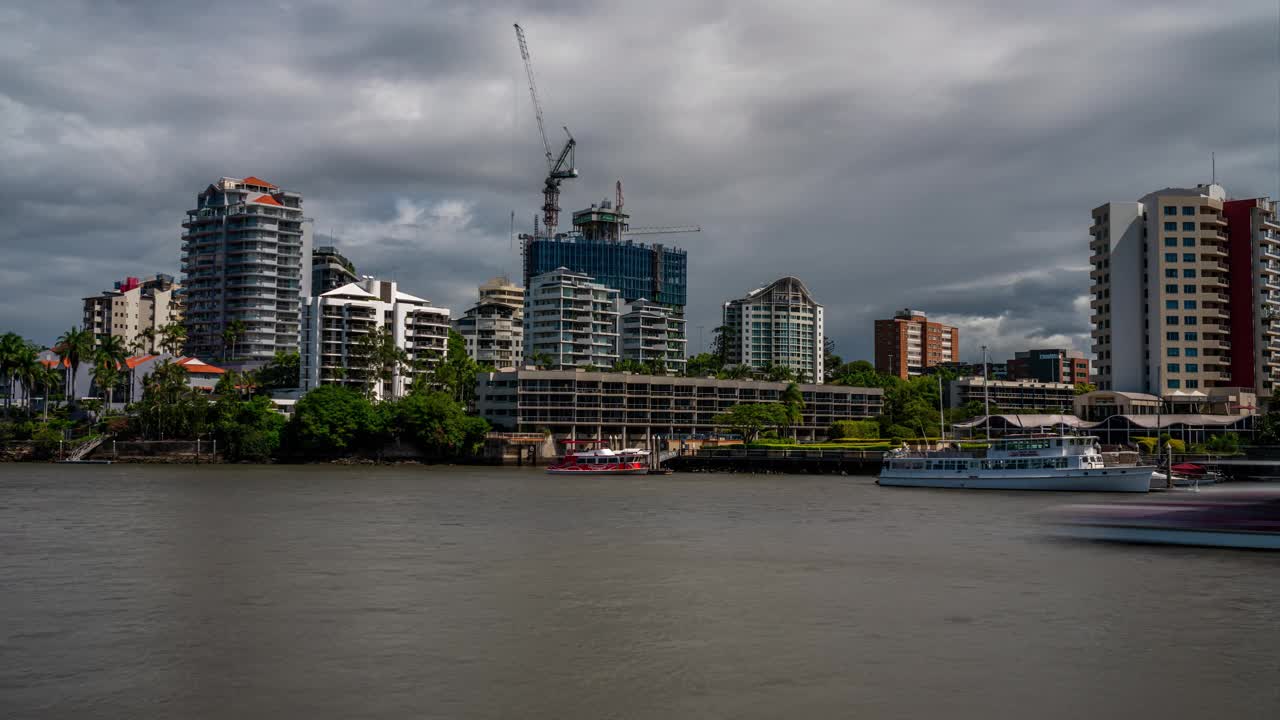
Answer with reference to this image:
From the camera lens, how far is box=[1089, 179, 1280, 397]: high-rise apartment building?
148 meters

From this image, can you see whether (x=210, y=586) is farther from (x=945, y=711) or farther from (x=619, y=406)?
(x=619, y=406)

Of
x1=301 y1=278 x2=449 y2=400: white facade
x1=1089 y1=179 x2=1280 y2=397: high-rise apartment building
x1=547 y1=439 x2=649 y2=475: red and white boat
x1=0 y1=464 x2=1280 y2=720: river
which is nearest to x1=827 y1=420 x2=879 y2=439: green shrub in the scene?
x1=1089 y1=179 x2=1280 y2=397: high-rise apartment building

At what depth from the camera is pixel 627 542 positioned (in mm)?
48719

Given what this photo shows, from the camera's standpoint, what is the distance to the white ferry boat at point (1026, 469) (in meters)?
85.4

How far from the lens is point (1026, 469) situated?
90.0m

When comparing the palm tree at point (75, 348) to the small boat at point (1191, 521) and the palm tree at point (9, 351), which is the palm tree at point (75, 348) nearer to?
the palm tree at point (9, 351)

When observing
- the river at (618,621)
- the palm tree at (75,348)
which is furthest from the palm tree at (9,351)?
the river at (618,621)

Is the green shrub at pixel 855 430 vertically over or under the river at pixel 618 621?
over

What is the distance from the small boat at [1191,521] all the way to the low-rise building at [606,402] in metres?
126

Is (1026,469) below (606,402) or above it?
below

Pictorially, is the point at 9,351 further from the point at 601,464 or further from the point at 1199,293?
the point at 1199,293

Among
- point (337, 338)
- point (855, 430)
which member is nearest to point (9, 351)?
point (337, 338)

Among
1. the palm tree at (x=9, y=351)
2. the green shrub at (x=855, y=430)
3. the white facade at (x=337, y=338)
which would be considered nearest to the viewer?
the palm tree at (x=9, y=351)

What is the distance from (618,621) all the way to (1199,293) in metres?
144
